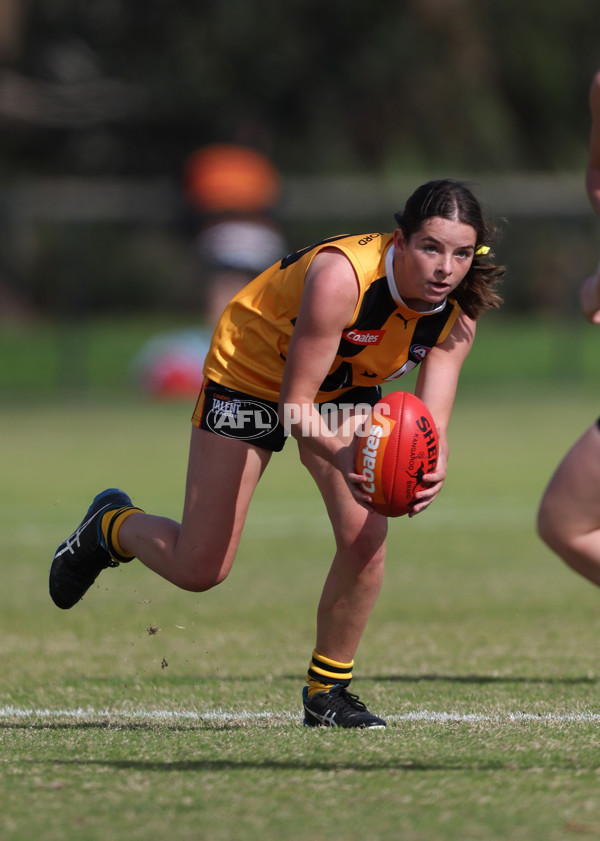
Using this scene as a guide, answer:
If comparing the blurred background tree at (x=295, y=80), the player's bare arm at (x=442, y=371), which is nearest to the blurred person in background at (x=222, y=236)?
the blurred background tree at (x=295, y=80)

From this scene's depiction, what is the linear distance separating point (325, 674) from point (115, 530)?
3.61 feet

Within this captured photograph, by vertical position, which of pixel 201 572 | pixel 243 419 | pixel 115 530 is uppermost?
pixel 243 419

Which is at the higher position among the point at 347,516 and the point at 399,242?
the point at 399,242

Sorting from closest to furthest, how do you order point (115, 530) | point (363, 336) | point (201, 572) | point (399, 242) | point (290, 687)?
point (399, 242)
point (363, 336)
point (201, 572)
point (115, 530)
point (290, 687)

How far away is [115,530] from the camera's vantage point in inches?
215

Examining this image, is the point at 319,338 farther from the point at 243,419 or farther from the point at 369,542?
the point at 369,542

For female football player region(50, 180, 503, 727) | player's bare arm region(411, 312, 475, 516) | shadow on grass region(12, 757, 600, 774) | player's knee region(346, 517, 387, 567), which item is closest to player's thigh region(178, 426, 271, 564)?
female football player region(50, 180, 503, 727)

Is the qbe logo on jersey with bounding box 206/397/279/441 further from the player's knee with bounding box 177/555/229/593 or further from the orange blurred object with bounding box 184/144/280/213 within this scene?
the orange blurred object with bounding box 184/144/280/213

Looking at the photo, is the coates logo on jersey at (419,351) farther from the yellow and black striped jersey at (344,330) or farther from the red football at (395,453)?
the red football at (395,453)

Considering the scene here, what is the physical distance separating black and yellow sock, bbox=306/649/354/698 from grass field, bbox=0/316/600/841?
16 cm

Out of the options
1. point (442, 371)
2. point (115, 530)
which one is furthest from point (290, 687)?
point (442, 371)

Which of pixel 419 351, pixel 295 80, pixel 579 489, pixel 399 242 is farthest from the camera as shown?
pixel 295 80

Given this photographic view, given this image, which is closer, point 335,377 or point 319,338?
point 319,338

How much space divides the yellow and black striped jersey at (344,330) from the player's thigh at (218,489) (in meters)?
0.22
